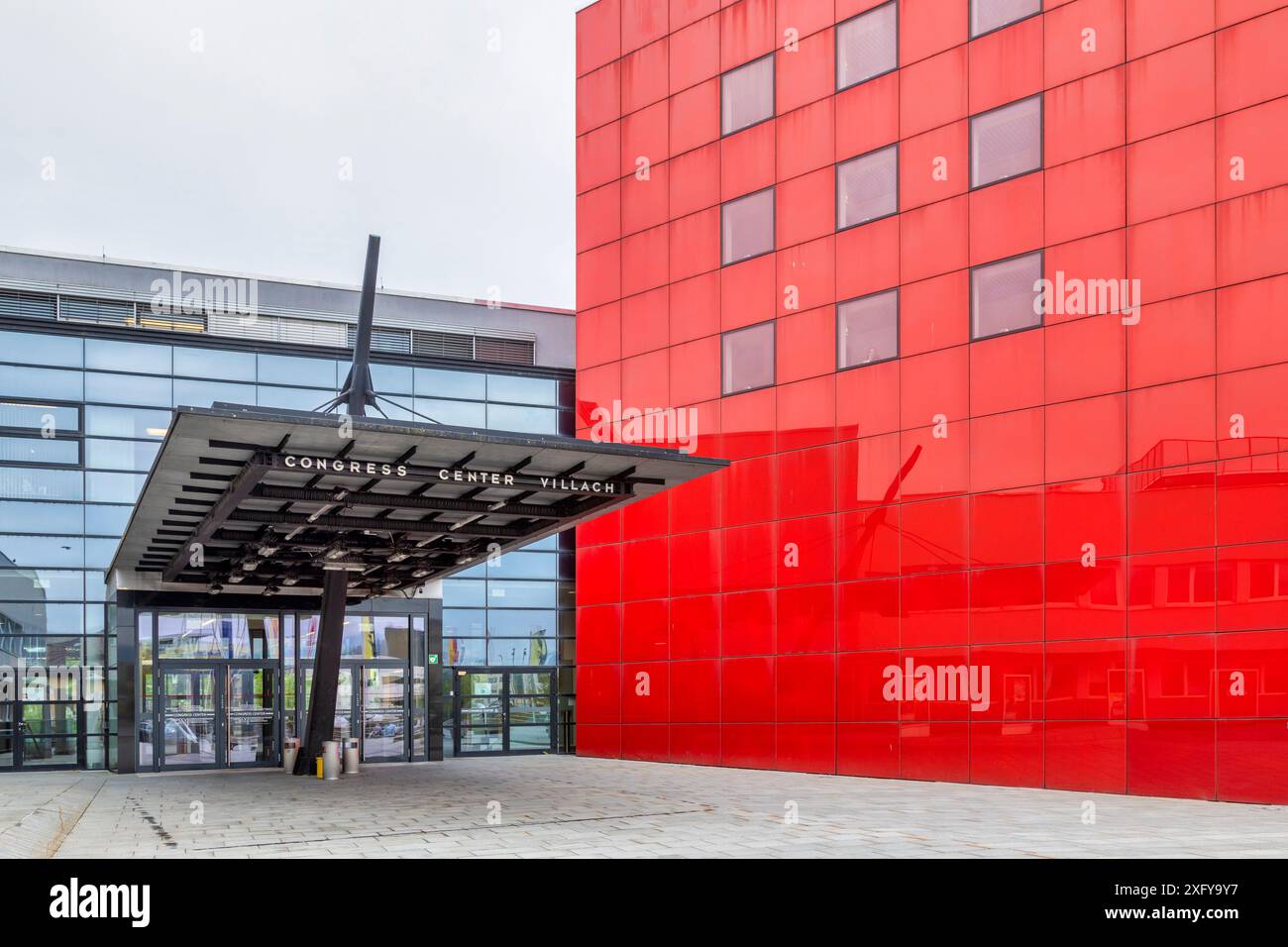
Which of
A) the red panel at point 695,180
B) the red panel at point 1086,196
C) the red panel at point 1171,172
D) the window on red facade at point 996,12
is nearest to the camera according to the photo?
the red panel at point 1171,172

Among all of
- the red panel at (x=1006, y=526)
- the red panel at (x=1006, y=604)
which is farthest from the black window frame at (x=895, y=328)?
the red panel at (x=1006, y=604)

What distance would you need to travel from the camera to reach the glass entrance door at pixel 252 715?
30.9 meters

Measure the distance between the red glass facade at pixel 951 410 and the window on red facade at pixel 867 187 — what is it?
0.31 m

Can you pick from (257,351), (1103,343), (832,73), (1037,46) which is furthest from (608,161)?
(1103,343)

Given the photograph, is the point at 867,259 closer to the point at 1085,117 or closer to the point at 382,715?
the point at 1085,117

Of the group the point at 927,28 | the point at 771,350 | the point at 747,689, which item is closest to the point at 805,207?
the point at 771,350

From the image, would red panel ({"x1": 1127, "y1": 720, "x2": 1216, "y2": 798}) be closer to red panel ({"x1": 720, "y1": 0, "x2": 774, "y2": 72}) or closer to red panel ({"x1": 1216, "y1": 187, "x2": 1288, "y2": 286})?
red panel ({"x1": 1216, "y1": 187, "x2": 1288, "y2": 286})

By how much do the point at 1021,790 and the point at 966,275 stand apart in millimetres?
9999

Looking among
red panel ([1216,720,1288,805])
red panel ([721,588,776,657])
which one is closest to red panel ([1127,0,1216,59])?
red panel ([1216,720,1288,805])

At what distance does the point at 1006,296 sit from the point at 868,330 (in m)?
3.54

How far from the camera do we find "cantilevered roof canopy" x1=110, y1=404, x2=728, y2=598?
58.3 feet

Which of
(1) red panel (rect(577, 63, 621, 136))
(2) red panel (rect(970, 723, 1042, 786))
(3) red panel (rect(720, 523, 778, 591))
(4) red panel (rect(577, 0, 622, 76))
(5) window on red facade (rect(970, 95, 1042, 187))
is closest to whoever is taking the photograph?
(2) red panel (rect(970, 723, 1042, 786))

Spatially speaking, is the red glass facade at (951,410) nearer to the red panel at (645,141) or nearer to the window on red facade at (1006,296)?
the red panel at (645,141)

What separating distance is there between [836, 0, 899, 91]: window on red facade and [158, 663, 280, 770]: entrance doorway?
19415mm
